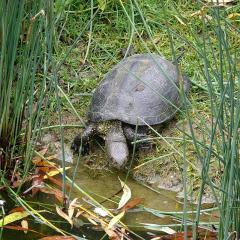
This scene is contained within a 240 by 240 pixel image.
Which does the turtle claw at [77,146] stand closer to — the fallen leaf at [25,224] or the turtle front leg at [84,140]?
the turtle front leg at [84,140]

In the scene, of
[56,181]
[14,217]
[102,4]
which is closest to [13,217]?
[14,217]

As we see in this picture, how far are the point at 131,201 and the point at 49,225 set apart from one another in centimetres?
54

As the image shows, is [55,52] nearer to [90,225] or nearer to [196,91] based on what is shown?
[196,91]

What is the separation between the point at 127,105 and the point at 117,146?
287 mm

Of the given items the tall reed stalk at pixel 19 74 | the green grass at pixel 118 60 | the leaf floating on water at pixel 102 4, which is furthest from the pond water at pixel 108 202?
the leaf floating on water at pixel 102 4

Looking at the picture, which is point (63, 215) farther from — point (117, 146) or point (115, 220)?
point (117, 146)

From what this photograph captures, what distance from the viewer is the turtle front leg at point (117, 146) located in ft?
14.5

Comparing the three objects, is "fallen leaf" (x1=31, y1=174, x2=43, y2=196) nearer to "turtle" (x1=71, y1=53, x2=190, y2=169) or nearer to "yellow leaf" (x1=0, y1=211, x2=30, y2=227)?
"yellow leaf" (x1=0, y1=211, x2=30, y2=227)

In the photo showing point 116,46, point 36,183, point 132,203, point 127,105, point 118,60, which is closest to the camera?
point 132,203

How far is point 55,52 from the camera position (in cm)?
519

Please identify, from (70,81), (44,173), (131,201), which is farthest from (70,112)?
(131,201)

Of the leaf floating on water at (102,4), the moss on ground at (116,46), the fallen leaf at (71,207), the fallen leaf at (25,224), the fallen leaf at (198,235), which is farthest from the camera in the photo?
the leaf floating on water at (102,4)

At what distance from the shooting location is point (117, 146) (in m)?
4.55

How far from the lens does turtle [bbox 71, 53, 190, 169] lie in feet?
15.2
